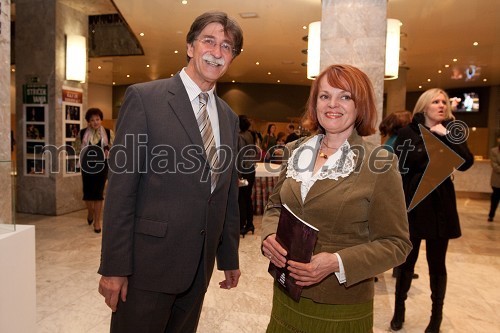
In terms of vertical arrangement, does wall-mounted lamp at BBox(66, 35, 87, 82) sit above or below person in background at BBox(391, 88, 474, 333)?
above

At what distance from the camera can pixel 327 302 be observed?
4.60 feet

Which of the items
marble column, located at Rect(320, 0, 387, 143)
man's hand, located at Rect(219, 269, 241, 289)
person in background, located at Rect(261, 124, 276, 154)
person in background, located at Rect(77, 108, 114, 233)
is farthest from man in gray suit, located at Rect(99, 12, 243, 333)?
person in background, located at Rect(261, 124, 276, 154)

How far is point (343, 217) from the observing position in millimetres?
1371

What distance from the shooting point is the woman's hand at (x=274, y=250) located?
1.38m

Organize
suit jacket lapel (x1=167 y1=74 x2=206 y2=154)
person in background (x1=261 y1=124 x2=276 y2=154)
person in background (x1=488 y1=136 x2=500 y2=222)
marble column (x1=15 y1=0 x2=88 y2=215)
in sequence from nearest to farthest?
suit jacket lapel (x1=167 y1=74 x2=206 y2=154)
marble column (x1=15 y1=0 x2=88 y2=215)
person in background (x1=488 y1=136 x2=500 y2=222)
person in background (x1=261 y1=124 x2=276 y2=154)

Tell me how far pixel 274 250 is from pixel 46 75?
246 inches

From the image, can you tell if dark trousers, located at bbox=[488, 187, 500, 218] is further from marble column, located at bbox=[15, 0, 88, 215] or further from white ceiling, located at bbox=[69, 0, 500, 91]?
marble column, located at bbox=[15, 0, 88, 215]

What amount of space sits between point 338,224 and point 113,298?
869 mm

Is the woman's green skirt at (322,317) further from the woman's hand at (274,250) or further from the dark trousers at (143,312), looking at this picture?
the dark trousers at (143,312)

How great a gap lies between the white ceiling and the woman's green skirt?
461 centimetres

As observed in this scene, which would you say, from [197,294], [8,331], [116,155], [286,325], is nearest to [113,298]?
[197,294]

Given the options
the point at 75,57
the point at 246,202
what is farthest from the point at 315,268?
the point at 75,57

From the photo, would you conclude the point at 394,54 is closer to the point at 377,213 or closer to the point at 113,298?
the point at 377,213

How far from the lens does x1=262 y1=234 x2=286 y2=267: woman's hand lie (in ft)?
4.51
